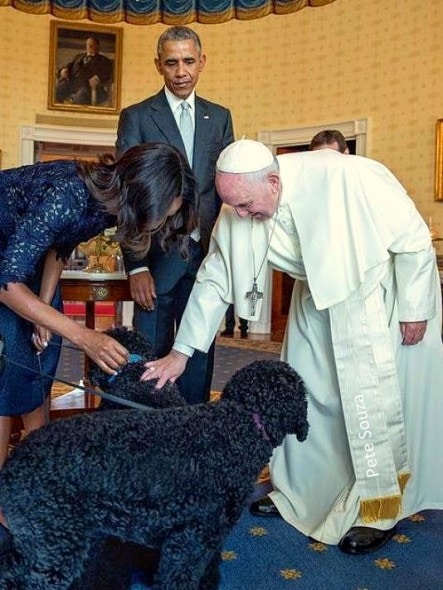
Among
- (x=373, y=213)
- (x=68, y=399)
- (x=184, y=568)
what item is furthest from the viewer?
(x=68, y=399)

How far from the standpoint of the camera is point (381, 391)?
2.62 m

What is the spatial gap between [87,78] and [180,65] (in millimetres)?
7340

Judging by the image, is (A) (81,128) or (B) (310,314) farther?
(A) (81,128)

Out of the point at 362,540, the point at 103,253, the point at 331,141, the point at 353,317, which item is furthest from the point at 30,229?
the point at 331,141

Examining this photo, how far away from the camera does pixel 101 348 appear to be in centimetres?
196

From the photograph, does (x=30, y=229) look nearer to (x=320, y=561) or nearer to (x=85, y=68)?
(x=320, y=561)

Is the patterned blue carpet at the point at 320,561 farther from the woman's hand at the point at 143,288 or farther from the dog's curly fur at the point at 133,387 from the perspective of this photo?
the woman's hand at the point at 143,288

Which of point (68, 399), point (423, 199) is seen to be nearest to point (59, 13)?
point (423, 199)

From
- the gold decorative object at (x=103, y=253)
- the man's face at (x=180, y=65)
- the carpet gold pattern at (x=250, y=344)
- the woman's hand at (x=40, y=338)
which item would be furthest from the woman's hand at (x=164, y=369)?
the carpet gold pattern at (x=250, y=344)

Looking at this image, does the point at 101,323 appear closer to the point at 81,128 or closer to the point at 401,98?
the point at 81,128

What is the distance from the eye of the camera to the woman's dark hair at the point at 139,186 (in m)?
2.00

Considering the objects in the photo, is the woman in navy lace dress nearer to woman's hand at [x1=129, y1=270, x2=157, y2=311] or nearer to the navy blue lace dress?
the navy blue lace dress

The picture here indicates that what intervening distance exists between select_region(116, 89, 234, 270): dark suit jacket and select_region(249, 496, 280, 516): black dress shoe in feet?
3.80

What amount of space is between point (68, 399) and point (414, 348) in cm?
313
